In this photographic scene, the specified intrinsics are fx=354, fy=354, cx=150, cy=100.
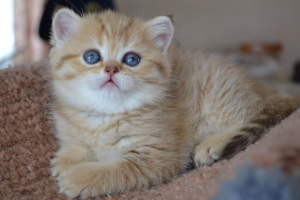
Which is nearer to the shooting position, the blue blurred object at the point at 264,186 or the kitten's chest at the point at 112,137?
the blue blurred object at the point at 264,186

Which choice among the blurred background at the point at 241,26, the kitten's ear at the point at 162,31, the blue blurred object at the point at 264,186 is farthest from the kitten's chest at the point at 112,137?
the blurred background at the point at 241,26

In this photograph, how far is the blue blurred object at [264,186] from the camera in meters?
0.61

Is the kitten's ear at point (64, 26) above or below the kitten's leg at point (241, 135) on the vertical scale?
above

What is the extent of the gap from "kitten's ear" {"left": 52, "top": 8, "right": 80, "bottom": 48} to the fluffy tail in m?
0.74

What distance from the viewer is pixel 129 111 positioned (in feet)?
4.36

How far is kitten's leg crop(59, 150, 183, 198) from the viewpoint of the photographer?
3.71 ft

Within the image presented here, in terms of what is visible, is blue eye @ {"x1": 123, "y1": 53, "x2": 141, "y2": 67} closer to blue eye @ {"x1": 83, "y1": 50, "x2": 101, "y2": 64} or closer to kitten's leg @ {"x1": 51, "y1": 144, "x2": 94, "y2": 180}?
blue eye @ {"x1": 83, "y1": 50, "x2": 101, "y2": 64}

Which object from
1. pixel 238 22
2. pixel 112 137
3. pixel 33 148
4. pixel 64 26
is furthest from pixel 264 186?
pixel 238 22

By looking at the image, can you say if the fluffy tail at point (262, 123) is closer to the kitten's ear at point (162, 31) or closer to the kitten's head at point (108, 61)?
the kitten's head at point (108, 61)

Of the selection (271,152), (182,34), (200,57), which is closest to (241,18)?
(182,34)

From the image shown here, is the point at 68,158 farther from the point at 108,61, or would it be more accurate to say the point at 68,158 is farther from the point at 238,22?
the point at 238,22

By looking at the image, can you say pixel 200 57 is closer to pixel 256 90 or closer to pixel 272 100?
pixel 256 90

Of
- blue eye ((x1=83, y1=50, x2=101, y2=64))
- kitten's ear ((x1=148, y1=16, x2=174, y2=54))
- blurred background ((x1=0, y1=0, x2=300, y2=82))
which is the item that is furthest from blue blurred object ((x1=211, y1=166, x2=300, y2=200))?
blurred background ((x1=0, y1=0, x2=300, y2=82))

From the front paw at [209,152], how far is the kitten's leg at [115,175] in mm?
123
